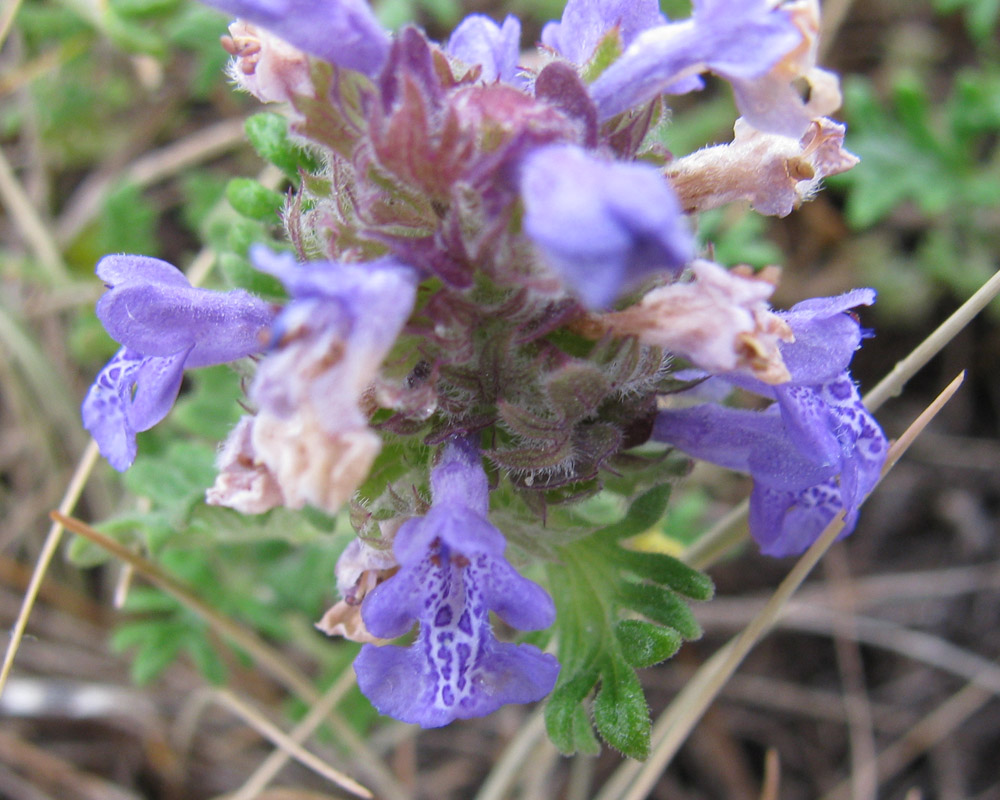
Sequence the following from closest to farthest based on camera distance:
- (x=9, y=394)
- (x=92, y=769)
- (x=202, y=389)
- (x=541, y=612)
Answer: (x=541, y=612)
(x=202, y=389)
(x=92, y=769)
(x=9, y=394)

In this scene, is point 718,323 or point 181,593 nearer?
point 718,323

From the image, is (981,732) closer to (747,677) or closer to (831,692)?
(831,692)

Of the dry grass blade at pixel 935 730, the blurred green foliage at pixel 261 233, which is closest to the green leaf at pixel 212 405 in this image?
the blurred green foliage at pixel 261 233

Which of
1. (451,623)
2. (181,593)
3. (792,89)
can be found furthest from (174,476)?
(792,89)

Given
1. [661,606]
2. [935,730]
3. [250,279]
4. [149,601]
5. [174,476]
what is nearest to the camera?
[661,606]

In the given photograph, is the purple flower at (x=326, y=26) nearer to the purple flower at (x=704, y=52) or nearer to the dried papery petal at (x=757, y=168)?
the purple flower at (x=704, y=52)

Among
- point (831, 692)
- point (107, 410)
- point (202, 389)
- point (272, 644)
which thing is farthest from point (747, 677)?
point (107, 410)

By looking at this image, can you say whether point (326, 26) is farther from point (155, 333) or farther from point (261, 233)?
point (261, 233)
